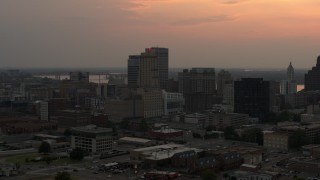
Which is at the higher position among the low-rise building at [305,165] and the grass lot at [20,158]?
the low-rise building at [305,165]

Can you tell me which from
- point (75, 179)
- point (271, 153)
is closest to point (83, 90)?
point (271, 153)

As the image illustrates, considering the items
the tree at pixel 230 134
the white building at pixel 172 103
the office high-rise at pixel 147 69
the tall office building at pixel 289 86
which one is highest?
the office high-rise at pixel 147 69

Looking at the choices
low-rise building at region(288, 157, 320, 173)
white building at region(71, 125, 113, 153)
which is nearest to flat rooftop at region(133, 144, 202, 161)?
white building at region(71, 125, 113, 153)

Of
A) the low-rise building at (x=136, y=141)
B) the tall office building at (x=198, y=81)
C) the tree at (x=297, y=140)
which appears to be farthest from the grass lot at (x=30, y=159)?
the tall office building at (x=198, y=81)

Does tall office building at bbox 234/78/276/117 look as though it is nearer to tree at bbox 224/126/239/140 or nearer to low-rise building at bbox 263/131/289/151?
tree at bbox 224/126/239/140

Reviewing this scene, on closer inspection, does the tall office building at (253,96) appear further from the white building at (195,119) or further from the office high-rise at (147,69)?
the office high-rise at (147,69)
